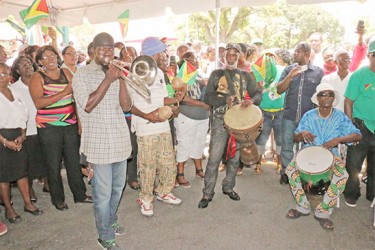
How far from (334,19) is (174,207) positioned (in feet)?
166

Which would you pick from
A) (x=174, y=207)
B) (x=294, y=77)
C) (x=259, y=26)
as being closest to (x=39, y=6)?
(x=174, y=207)

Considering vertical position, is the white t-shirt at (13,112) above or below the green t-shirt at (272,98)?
above

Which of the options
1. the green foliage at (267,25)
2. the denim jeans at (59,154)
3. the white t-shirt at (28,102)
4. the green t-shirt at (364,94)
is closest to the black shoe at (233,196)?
the green t-shirt at (364,94)

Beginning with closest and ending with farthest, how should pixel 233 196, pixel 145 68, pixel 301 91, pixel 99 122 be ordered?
pixel 99 122 → pixel 145 68 → pixel 233 196 → pixel 301 91

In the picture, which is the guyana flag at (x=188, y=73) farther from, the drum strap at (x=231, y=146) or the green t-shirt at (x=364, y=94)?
the green t-shirt at (x=364, y=94)

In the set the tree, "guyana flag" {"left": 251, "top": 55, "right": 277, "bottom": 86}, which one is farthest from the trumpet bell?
the tree

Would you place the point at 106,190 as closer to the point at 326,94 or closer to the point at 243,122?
the point at 243,122

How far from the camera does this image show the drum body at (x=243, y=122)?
145 inches

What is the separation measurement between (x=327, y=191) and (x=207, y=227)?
1519 millimetres

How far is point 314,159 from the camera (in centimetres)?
368

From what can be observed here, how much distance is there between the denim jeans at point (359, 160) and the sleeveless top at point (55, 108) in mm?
3949

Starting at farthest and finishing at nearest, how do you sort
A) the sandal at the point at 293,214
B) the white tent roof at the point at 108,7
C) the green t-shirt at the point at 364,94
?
the white tent roof at the point at 108,7 < the green t-shirt at the point at 364,94 < the sandal at the point at 293,214

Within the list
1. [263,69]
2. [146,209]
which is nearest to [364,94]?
[263,69]

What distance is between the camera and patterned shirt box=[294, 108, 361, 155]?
386 centimetres
